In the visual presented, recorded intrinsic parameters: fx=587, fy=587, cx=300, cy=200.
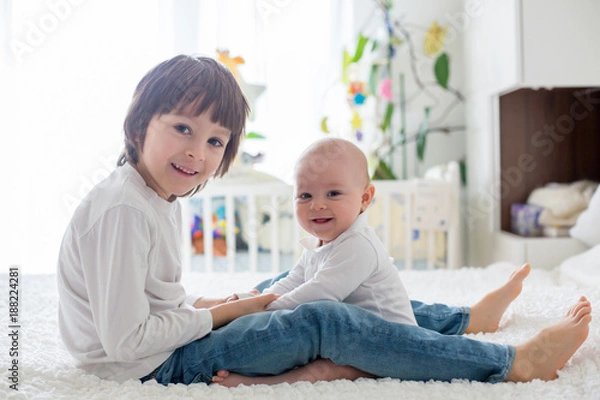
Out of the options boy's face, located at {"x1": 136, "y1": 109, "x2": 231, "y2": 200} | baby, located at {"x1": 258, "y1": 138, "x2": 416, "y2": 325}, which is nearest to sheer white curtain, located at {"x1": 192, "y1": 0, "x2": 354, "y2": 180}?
baby, located at {"x1": 258, "y1": 138, "x2": 416, "y2": 325}

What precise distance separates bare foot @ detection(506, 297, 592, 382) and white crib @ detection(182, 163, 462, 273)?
4.30 ft

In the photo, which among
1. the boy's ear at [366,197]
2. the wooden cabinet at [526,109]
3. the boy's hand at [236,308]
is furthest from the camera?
the wooden cabinet at [526,109]

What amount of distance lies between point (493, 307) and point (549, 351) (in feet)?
0.95

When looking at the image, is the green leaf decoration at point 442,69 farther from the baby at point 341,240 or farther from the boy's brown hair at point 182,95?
the boy's brown hair at point 182,95

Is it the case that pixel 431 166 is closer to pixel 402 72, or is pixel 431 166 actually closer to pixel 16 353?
pixel 402 72

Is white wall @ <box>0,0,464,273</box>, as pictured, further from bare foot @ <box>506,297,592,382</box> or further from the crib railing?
bare foot @ <box>506,297,592,382</box>

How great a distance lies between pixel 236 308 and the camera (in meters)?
1.03

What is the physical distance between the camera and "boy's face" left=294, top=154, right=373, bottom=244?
3.59ft

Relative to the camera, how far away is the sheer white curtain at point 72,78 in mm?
2299

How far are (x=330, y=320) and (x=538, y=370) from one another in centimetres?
36

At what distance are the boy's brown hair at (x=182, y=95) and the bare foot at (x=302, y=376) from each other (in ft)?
1.30

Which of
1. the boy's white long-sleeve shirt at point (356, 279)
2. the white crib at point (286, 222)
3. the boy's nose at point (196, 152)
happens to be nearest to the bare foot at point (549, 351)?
the boy's white long-sleeve shirt at point (356, 279)

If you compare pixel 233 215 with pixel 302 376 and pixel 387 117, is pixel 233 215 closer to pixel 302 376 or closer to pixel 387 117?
pixel 387 117

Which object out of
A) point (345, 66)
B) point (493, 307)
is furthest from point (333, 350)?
point (345, 66)
